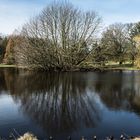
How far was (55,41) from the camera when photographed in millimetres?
59188

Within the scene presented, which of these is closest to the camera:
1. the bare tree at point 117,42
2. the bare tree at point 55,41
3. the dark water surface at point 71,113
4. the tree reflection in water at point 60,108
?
the dark water surface at point 71,113

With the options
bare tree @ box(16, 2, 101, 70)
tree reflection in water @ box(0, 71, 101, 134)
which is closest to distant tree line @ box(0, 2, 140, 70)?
bare tree @ box(16, 2, 101, 70)

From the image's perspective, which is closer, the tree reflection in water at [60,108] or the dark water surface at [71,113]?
the dark water surface at [71,113]

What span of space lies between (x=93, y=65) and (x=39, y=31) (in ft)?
45.2

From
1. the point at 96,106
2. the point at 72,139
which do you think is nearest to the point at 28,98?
the point at 96,106

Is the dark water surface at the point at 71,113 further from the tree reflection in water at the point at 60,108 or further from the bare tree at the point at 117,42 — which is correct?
the bare tree at the point at 117,42

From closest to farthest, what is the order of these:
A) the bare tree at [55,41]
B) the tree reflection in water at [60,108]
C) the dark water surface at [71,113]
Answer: the dark water surface at [71,113]
the tree reflection in water at [60,108]
the bare tree at [55,41]

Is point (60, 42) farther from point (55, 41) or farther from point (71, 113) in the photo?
point (71, 113)

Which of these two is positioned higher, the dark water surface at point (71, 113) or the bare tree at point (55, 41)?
the bare tree at point (55, 41)

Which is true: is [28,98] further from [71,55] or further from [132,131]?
[71,55]

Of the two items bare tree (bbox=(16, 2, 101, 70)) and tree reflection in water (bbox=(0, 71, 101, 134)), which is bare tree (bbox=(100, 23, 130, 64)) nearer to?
bare tree (bbox=(16, 2, 101, 70))

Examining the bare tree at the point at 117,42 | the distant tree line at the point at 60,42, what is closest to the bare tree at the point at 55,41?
the distant tree line at the point at 60,42

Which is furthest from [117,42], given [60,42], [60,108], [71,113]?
[71,113]

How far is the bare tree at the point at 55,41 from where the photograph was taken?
58562 millimetres
